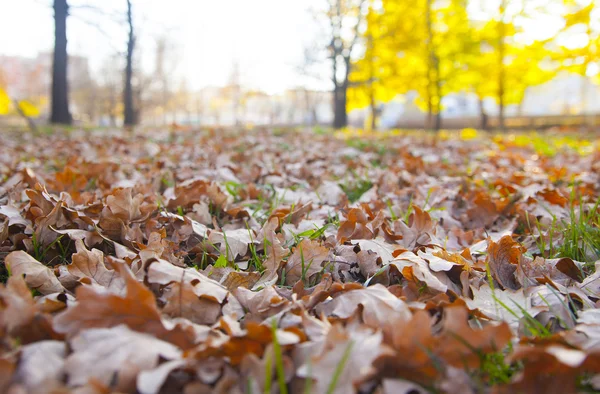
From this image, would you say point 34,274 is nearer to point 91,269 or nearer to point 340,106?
point 91,269

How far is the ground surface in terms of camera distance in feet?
2.88

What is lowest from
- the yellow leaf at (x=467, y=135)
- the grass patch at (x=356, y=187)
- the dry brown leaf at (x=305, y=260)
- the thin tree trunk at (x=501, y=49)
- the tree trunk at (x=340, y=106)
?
the dry brown leaf at (x=305, y=260)

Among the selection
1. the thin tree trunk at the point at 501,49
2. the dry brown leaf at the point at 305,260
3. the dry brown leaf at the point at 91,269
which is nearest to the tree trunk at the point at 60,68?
the dry brown leaf at the point at 91,269

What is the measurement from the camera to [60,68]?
1129cm

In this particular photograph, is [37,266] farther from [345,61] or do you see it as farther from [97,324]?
[345,61]

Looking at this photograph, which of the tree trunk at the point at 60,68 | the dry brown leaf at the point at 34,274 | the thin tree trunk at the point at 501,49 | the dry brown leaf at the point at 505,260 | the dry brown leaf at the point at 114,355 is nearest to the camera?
the dry brown leaf at the point at 114,355

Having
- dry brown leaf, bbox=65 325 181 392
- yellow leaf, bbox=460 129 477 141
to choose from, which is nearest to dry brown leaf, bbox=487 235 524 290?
dry brown leaf, bbox=65 325 181 392

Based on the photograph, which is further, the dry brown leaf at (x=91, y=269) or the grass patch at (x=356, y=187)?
the grass patch at (x=356, y=187)

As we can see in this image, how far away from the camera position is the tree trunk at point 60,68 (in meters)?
10.6

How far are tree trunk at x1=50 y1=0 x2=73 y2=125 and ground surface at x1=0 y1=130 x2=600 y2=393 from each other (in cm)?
1010

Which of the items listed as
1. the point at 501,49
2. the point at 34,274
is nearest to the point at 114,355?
the point at 34,274

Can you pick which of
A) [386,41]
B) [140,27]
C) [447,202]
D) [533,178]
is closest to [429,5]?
[386,41]

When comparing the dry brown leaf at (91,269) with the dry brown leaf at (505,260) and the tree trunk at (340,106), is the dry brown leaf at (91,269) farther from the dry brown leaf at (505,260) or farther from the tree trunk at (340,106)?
the tree trunk at (340,106)

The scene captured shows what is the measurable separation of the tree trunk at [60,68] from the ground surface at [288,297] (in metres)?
10.1
